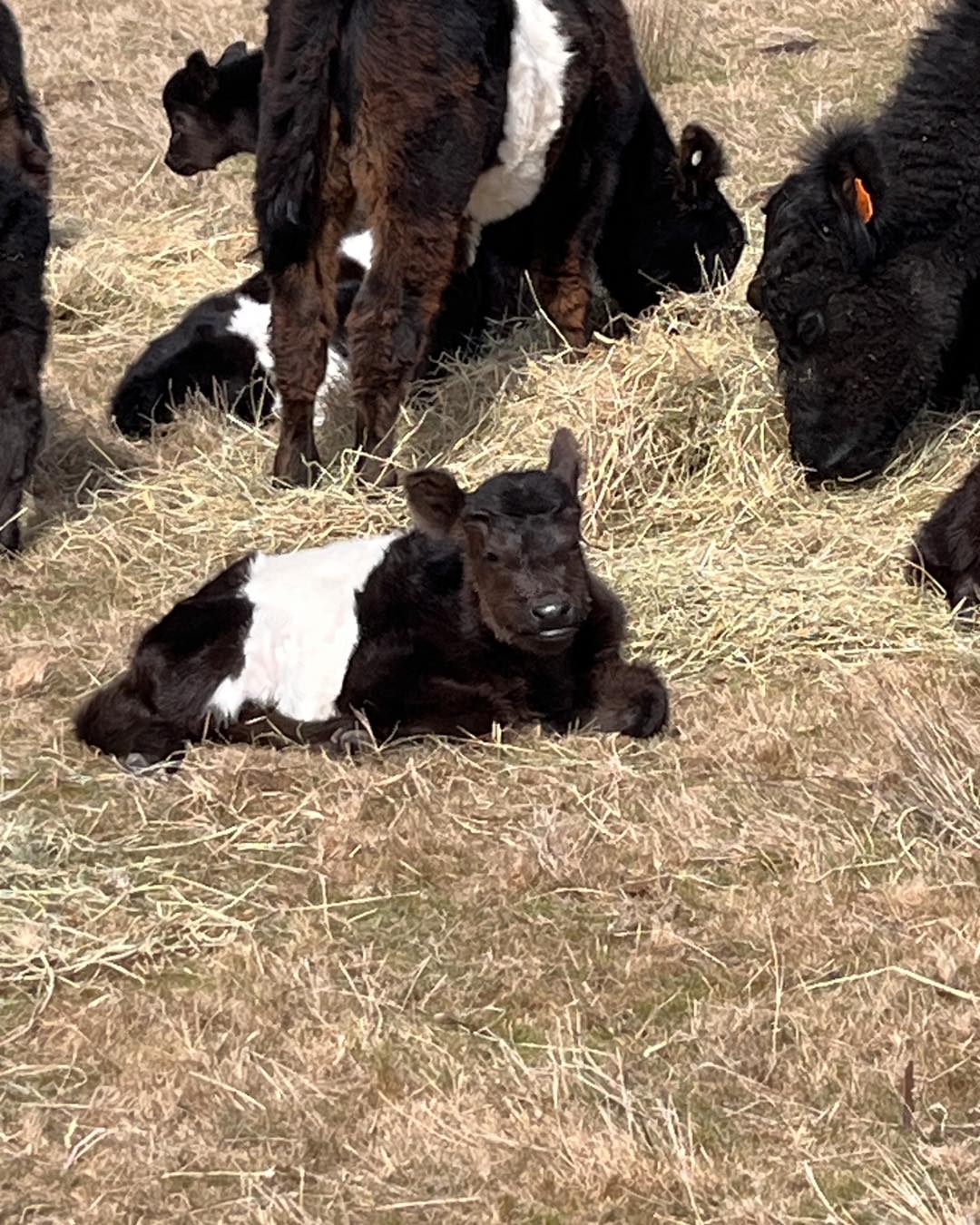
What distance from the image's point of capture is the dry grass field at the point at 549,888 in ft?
12.3

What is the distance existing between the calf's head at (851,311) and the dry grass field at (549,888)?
0.20 meters

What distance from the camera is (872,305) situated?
22.4ft

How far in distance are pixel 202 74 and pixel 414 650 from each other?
5.44m

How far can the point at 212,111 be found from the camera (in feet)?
32.9

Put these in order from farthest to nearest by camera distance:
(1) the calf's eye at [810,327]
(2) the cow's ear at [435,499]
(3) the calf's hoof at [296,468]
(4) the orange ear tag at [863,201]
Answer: (3) the calf's hoof at [296,468], (1) the calf's eye at [810,327], (4) the orange ear tag at [863,201], (2) the cow's ear at [435,499]

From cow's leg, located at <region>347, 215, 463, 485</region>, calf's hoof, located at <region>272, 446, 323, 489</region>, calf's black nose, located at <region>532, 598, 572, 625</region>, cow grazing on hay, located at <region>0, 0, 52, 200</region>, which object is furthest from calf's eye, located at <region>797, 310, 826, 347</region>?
cow grazing on hay, located at <region>0, 0, 52, 200</region>

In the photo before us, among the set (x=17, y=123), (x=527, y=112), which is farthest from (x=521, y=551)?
(x=17, y=123)

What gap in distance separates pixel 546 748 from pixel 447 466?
2189 mm

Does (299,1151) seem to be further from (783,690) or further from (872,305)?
(872,305)

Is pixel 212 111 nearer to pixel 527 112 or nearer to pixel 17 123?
pixel 17 123

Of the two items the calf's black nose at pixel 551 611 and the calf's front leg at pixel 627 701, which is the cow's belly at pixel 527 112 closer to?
the calf's front leg at pixel 627 701

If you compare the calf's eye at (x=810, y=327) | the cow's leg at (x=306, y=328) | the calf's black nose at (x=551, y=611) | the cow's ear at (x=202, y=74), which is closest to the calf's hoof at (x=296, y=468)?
the cow's leg at (x=306, y=328)

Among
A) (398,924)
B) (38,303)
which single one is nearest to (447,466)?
(38,303)

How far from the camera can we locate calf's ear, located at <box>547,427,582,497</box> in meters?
5.64
